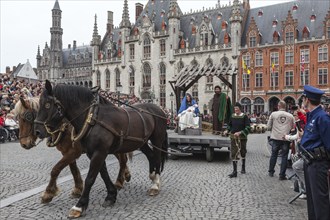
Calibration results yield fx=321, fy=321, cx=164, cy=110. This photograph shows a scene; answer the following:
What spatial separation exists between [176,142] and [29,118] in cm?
603

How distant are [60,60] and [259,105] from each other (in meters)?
45.0

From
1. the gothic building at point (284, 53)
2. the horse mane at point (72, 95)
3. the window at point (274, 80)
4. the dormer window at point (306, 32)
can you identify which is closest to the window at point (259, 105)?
the gothic building at point (284, 53)

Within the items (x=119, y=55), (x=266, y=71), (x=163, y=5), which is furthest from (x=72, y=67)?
(x=266, y=71)

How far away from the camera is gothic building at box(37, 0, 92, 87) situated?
6462 centimetres

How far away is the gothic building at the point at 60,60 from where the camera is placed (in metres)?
64.6

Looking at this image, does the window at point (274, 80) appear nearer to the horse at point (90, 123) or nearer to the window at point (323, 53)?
the window at point (323, 53)

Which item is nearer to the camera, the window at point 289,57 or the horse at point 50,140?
the horse at point 50,140

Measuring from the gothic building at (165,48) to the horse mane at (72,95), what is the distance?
34149 millimetres

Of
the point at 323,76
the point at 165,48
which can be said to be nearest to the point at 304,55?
the point at 323,76

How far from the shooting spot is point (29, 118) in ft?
18.3

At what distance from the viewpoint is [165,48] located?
45.1 m

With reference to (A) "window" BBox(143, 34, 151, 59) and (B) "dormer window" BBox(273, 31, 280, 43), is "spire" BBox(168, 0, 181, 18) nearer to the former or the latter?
(A) "window" BBox(143, 34, 151, 59)

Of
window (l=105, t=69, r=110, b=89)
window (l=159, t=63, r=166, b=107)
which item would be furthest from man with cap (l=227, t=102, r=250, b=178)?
window (l=105, t=69, r=110, b=89)

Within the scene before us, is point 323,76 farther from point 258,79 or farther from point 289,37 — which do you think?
point 258,79
